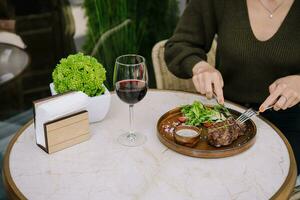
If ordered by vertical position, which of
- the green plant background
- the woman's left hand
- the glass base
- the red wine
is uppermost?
the red wine

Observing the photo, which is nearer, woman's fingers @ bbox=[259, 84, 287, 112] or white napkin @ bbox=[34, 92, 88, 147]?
white napkin @ bbox=[34, 92, 88, 147]

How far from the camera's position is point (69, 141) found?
1447mm

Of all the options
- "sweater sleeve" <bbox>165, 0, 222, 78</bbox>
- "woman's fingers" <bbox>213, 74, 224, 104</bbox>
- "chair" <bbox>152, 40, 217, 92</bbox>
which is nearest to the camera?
"woman's fingers" <bbox>213, 74, 224, 104</bbox>

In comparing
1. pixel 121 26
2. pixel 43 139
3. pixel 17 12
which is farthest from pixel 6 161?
pixel 121 26

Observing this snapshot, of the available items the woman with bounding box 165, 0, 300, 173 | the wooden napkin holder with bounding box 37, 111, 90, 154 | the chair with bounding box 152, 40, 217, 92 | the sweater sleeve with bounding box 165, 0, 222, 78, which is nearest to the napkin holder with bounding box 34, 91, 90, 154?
the wooden napkin holder with bounding box 37, 111, 90, 154

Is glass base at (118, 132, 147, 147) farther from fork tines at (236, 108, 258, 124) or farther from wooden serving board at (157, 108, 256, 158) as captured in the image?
fork tines at (236, 108, 258, 124)

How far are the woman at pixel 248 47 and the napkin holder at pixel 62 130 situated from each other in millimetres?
571

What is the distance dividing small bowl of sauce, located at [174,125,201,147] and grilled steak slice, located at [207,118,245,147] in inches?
1.7

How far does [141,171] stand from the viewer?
1.33 metres

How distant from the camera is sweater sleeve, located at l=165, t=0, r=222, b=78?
2.08 metres

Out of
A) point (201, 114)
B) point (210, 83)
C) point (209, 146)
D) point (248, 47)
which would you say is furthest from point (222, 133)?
point (248, 47)

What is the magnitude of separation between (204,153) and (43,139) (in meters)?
0.50

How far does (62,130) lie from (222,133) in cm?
50

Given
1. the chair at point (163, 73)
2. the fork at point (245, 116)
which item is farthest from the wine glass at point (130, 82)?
the chair at point (163, 73)
